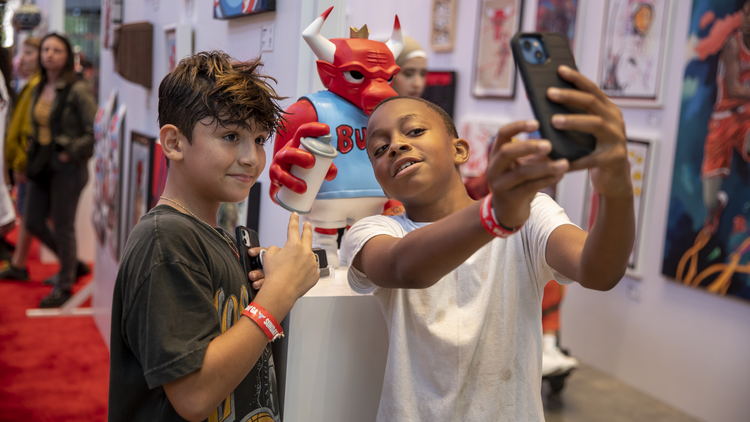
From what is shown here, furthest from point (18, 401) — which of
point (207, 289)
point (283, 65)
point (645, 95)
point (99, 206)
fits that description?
point (645, 95)

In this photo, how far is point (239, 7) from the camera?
213 cm

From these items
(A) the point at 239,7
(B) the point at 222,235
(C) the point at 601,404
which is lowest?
(C) the point at 601,404

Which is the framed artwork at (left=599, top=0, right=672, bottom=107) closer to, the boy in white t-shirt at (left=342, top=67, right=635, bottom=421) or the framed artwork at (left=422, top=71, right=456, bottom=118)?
the framed artwork at (left=422, top=71, right=456, bottom=118)

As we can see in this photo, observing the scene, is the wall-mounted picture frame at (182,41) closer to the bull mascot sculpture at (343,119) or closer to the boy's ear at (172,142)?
the bull mascot sculpture at (343,119)

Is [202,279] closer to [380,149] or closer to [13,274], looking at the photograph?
[380,149]

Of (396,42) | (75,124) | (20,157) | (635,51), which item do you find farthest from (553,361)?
(20,157)

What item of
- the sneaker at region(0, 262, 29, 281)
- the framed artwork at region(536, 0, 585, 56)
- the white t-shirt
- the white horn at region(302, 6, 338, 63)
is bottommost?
the sneaker at region(0, 262, 29, 281)

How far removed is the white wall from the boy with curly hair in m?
2.73

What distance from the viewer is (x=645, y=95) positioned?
3.59 meters

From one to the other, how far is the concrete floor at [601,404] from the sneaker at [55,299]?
10.9 ft

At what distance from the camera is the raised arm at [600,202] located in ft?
2.39

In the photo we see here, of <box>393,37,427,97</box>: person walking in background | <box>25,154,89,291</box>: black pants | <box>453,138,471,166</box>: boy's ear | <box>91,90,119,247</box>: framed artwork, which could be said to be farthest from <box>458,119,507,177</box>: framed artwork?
<box>453,138,471,166</box>: boy's ear

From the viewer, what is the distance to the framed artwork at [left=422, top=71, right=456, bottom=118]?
5195mm

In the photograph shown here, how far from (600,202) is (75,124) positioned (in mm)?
4201
